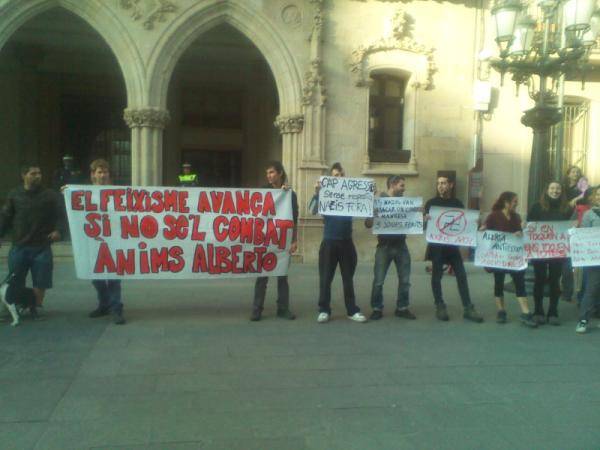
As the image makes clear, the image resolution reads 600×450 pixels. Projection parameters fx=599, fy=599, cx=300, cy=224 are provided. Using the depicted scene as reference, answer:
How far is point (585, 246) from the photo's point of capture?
739 centimetres

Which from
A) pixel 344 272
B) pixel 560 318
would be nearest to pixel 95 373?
pixel 344 272

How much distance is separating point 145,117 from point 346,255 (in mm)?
7301

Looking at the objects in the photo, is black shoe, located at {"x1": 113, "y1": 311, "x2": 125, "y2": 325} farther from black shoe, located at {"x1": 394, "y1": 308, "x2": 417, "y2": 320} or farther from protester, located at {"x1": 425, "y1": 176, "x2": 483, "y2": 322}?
protester, located at {"x1": 425, "y1": 176, "x2": 483, "y2": 322}

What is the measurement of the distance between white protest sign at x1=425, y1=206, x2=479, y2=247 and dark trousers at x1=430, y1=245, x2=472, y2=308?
14cm

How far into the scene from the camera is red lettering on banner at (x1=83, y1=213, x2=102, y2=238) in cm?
731

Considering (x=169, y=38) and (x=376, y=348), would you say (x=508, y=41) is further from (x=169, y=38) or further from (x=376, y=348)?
(x=169, y=38)

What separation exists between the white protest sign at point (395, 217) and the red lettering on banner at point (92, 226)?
3.47 m

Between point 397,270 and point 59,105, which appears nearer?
point 397,270

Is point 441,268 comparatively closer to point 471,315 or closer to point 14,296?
point 471,315

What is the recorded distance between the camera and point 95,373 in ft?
17.6

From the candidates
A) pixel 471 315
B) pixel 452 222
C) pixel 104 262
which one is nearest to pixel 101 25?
pixel 104 262

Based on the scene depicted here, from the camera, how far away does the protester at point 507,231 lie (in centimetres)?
755

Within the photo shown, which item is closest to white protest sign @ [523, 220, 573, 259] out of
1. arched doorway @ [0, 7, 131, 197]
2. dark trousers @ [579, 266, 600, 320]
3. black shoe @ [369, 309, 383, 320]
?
dark trousers @ [579, 266, 600, 320]

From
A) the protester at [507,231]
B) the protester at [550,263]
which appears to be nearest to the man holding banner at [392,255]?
the protester at [507,231]
